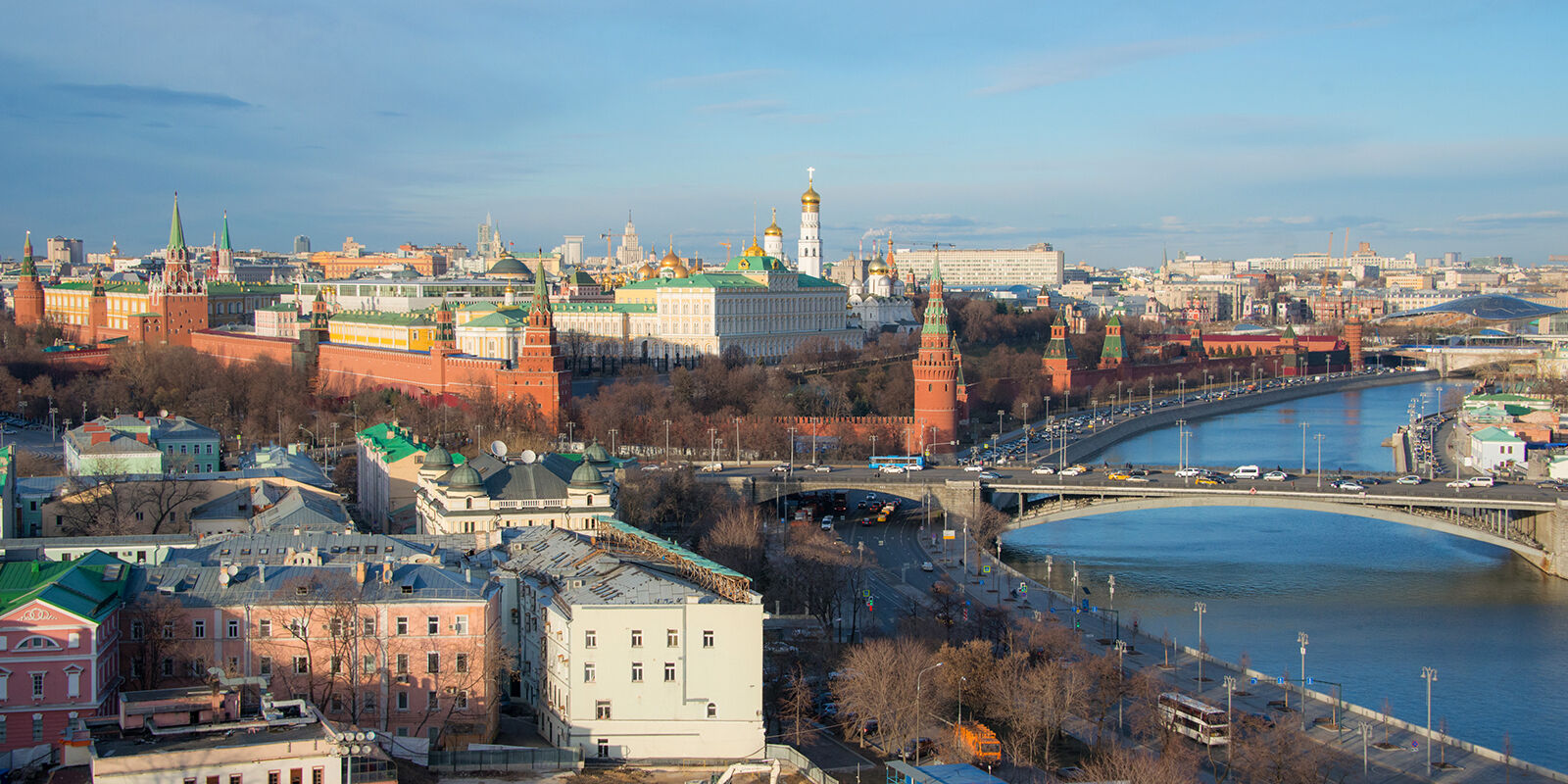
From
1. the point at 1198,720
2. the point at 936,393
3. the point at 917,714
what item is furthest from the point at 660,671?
the point at 936,393

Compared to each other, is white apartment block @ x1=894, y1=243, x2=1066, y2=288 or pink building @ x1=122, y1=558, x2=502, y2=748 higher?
white apartment block @ x1=894, y1=243, x2=1066, y2=288

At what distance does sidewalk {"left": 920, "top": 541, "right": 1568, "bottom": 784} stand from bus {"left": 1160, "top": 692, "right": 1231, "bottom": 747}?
2.23ft

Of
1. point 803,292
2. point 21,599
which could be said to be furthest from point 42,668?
point 803,292

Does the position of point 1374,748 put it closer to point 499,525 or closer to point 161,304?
point 499,525

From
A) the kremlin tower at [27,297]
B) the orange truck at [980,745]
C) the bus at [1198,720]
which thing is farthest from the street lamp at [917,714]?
the kremlin tower at [27,297]

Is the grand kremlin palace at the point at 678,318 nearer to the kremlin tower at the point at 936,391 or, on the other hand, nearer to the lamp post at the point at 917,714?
the kremlin tower at the point at 936,391

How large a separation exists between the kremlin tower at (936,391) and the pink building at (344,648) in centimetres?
2644

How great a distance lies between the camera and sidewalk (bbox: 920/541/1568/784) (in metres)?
19.3

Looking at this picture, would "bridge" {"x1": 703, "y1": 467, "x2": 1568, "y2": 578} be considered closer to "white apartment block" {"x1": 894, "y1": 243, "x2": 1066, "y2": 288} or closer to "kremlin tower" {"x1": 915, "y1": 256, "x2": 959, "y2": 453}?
"kremlin tower" {"x1": 915, "y1": 256, "x2": 959, "y2": 453}

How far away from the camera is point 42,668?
16.9 metres

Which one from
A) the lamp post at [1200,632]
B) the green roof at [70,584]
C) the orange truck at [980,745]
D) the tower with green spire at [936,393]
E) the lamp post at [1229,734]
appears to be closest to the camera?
the green roof at [70,584]

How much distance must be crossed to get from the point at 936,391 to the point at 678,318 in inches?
635

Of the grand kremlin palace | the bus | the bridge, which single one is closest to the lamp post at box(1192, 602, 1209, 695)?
the bus

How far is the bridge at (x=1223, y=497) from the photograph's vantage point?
3109cm
